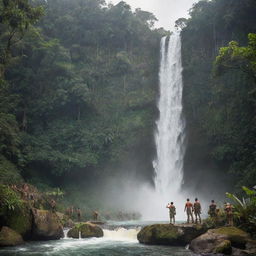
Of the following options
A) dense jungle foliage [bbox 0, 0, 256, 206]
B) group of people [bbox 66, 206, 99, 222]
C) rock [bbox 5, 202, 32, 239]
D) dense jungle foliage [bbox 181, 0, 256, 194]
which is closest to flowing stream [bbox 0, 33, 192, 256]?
rock [bbox 5, 202, 32, 239]

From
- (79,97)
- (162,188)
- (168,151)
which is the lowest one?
(162,188)

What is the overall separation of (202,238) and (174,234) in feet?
7.08

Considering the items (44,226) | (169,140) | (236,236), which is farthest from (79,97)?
(236,236)

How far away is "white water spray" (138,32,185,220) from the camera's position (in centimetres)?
3588

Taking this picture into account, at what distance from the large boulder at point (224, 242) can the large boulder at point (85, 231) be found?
7359mm

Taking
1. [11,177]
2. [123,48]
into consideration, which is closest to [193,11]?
[123,48]

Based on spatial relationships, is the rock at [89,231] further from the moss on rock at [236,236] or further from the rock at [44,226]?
the moss on rock at [236,236]

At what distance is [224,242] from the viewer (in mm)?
13797

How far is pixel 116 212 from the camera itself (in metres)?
35.3

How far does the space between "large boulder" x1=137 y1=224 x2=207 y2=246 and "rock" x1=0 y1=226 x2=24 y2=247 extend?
6734mm

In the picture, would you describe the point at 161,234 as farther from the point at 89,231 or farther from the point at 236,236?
the point at 89,231

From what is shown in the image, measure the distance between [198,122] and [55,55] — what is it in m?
19.5

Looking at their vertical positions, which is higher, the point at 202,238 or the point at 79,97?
the point at 79,97

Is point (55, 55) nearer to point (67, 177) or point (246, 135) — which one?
point (67, 177)
